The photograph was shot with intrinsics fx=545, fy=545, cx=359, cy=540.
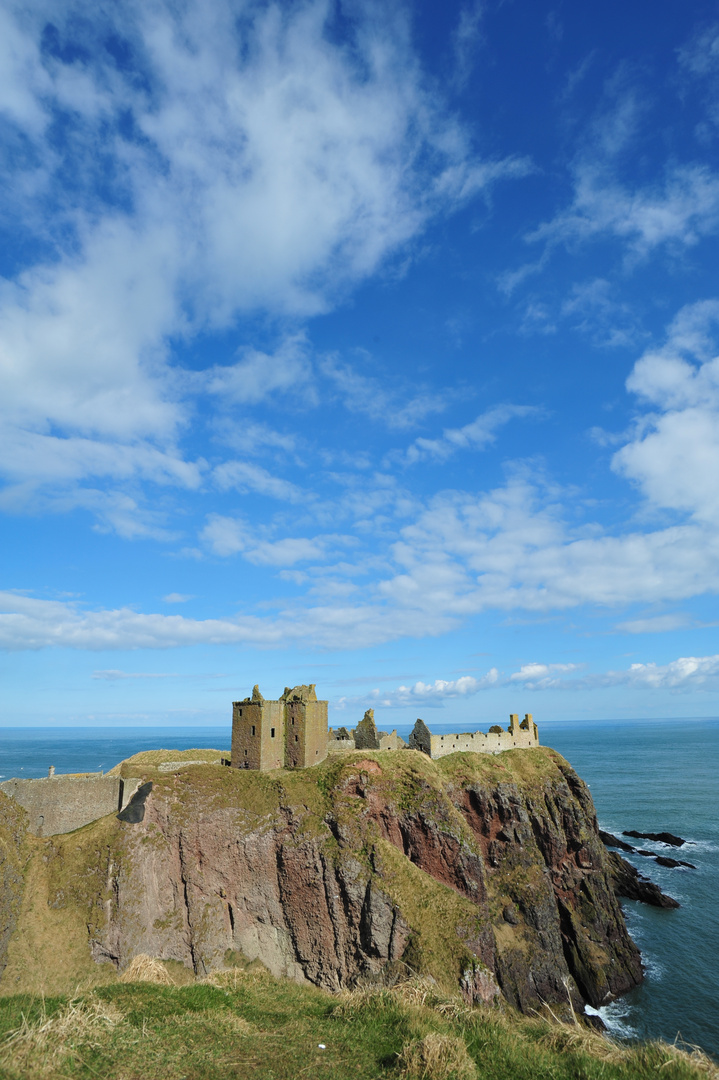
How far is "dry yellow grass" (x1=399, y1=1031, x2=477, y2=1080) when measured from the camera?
50.2ft

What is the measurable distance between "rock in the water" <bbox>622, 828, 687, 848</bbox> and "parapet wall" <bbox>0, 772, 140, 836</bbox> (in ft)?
289

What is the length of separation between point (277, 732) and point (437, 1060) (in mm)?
38565

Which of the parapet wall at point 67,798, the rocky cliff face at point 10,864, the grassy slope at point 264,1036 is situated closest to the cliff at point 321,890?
the rocky cliff face at point 10,864

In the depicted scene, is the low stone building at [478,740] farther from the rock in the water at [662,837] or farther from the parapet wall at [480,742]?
the rock in the water at [662,837]

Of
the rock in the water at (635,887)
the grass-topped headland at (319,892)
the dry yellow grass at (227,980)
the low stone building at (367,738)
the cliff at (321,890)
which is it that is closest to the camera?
the dry yellow grass at (227,980)

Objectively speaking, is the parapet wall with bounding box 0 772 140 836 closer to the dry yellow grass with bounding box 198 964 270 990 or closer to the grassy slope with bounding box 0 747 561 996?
the grassy slope with bounding box 0 747 561 996

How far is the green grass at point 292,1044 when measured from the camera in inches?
579

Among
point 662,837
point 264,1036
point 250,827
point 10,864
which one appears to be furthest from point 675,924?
point 10,864

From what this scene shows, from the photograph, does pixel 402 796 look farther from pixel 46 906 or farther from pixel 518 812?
pixel 46 906

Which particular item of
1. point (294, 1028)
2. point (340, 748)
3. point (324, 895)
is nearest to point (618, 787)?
point (340, 748)

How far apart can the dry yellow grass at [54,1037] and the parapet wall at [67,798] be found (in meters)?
28.5

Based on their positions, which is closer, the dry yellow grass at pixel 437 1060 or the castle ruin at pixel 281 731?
the dry yellow grass at pixel 437 1060

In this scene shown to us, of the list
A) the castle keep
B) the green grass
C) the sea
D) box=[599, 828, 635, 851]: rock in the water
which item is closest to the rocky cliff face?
the castle keep

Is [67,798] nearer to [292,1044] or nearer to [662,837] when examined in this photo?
[292,1044]
